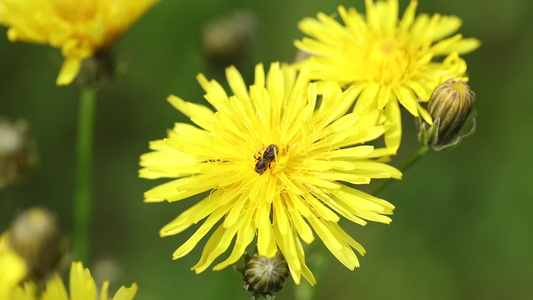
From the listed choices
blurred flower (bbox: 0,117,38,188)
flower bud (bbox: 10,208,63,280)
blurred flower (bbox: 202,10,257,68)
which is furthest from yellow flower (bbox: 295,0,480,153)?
blurred flower (bbox: 0,117,38,188)

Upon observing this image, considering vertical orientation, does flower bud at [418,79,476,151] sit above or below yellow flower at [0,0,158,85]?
below

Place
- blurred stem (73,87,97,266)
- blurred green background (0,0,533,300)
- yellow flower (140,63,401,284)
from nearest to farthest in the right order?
yellow flower (140,63,401,284), blurred stem (73,87,97,266), blurred green background (0,0,533,300)

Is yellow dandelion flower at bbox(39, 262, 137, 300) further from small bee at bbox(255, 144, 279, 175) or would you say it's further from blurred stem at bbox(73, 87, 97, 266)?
blurred stem at bbox(73, 87, 97, 266)

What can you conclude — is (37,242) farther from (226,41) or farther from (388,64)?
(388,64)

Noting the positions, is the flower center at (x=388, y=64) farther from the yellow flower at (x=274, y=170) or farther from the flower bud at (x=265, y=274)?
the flower bud at (x=265, y=274)

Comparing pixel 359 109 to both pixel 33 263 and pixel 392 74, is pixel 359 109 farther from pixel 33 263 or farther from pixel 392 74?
pixel 33 263

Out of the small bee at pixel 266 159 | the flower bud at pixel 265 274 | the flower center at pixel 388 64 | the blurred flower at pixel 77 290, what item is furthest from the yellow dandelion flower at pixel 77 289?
the flower center at pixel 388 64

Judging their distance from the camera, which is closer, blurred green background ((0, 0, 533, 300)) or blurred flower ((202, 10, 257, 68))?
blurred flower ((202, 10, 257, 68))
